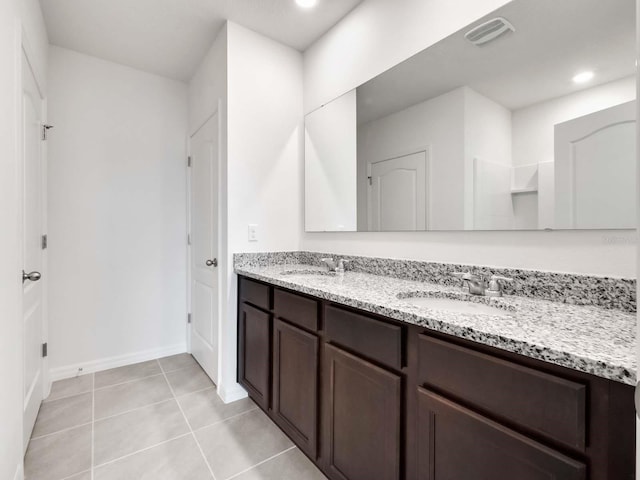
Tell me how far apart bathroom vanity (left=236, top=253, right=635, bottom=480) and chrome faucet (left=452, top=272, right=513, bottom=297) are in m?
0.06

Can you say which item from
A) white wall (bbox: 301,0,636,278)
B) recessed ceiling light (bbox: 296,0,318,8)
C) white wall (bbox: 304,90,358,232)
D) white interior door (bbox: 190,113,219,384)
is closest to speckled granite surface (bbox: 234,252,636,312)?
white wall (bbox: 301,0,636,278)

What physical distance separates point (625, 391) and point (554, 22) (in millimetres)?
1265

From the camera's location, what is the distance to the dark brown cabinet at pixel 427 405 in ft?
2.03

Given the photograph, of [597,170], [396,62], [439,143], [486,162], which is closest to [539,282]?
[597,170]

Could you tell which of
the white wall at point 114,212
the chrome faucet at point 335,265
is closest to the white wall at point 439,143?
the chrome faucet at point 335,265

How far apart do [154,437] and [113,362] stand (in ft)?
3.98

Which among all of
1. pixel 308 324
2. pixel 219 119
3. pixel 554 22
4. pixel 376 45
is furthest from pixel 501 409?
pixel 219 119

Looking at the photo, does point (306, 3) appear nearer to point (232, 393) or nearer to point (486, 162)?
point (486, 162)

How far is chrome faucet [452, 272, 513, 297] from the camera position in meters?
1.22

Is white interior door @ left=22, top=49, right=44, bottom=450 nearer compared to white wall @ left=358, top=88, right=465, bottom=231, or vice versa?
white wall @ left=358, top=88, right=465, bottom=231

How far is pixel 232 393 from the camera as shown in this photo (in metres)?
2.10

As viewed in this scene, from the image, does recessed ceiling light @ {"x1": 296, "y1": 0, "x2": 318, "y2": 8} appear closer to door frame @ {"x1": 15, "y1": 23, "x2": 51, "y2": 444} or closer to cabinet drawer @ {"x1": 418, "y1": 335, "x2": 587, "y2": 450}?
door frame @ {"x1": 15, "y1": 23, "x2": 51, "y2": 444}

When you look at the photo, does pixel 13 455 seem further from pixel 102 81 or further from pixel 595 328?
pixel 102 81

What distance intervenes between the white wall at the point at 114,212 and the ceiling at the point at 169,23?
0.31m
